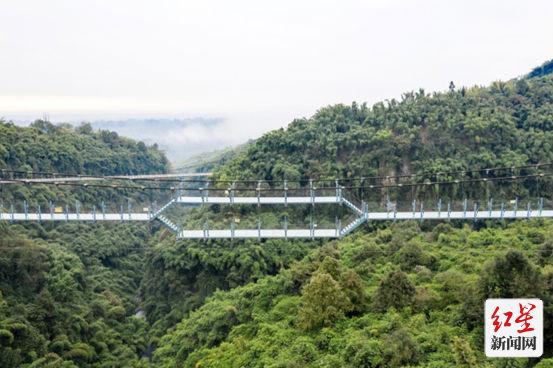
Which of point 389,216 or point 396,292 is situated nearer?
point 396,292

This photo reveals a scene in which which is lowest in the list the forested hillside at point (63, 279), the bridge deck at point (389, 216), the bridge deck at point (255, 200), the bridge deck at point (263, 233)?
the forested hillside at point (63, 279)

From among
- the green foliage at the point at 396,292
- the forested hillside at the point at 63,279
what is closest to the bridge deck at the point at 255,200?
the forested hillside at the point at 63,279

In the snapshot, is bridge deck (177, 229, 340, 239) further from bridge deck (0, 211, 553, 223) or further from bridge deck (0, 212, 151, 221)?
bridge deck (0, 212, 151, 221)

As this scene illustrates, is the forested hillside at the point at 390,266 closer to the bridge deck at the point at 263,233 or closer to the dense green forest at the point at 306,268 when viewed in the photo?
the dense green forest at the point at 306,268

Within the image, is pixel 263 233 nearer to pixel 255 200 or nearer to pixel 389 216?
pixel 255 200

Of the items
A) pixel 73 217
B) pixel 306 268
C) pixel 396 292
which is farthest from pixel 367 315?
pixel 73 217

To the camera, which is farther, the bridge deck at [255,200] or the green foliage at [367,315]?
the bridge deck at [255,200]

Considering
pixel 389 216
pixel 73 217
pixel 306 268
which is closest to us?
pixel 306 268

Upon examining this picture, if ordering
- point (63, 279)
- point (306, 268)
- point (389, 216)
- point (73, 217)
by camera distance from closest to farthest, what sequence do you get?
point (306, 268) → point (389, 216) → point (73, 217) → point (63, 279)

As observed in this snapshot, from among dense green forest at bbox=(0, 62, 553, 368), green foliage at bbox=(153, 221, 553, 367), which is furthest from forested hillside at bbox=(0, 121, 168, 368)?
green foliage at bbox=(153, 221, 553, 367)
